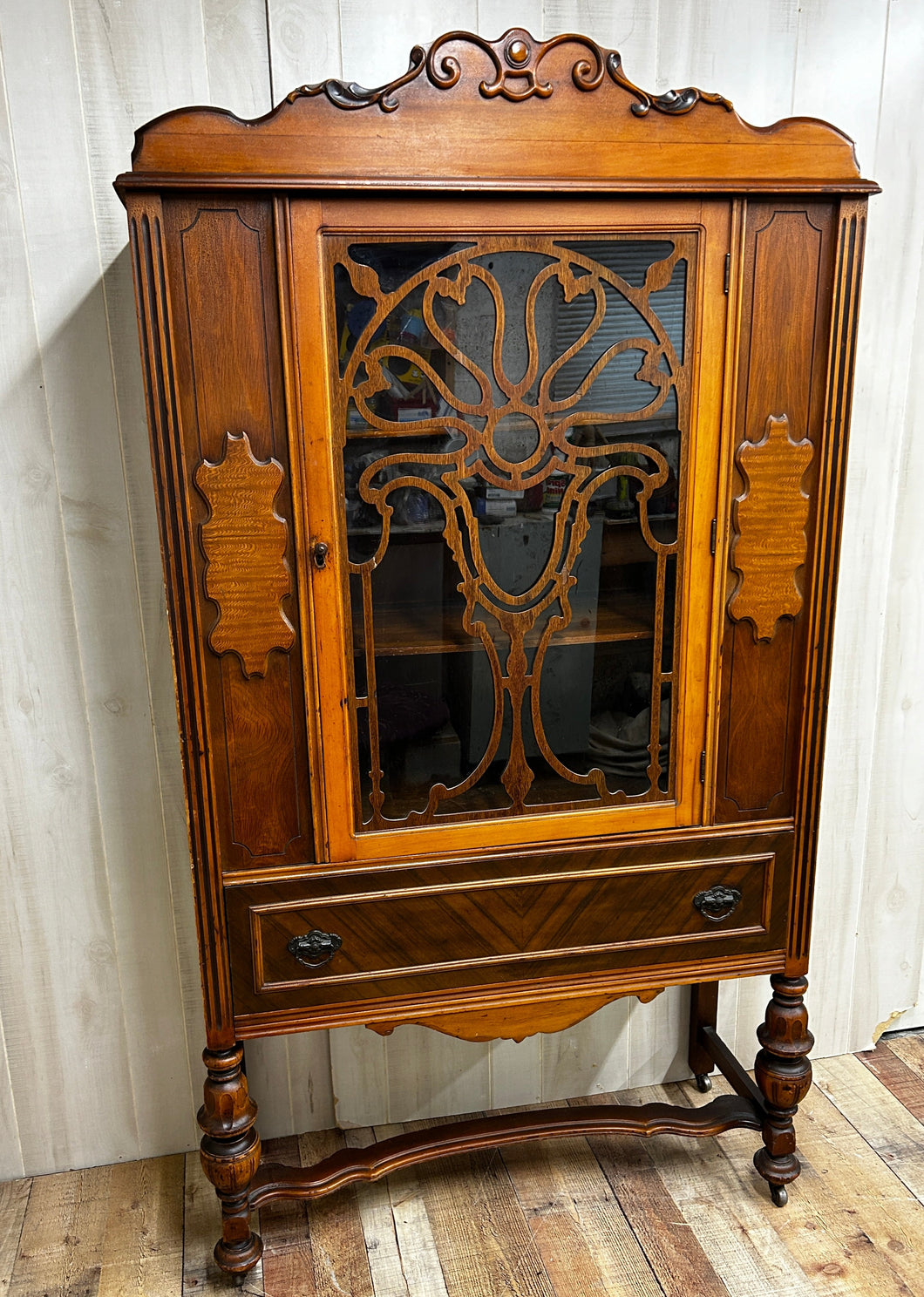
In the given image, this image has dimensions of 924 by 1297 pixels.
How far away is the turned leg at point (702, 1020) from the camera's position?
203 cm

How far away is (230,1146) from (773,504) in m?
1.25

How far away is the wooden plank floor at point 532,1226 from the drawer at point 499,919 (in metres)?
0.49

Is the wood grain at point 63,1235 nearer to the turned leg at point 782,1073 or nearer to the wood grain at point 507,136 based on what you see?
the turned leg at point 782,1073

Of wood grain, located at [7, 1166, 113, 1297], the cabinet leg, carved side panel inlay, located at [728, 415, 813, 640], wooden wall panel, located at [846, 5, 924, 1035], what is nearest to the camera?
carved side panel inlay, located at [728, 415, 813, 640]

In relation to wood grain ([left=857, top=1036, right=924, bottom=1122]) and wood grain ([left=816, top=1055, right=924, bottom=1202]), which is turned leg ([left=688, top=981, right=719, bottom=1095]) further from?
wood grain ([left=857, top=1036, right=924, bottom=1122])

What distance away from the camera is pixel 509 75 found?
1274 millimetres

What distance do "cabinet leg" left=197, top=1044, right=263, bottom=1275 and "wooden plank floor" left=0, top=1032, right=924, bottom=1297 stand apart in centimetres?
8

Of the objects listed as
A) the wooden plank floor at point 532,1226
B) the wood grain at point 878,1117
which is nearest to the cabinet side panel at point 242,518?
the wooden plank floor at point 532,1226

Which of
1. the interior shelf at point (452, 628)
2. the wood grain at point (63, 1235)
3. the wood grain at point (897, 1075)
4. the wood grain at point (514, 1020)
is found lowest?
the wood grain at point (63, 1235)

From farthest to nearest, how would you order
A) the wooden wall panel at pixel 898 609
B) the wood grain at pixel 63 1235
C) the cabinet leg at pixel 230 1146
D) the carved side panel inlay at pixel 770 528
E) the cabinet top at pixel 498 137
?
the wooden wall panel at pixel 898 609
the wood grain at pixel 63 1235
the cabinet leg at pixel 230 1146
the carved side panel inlay at pixel 770 528
the cabinet top at pixel 498 137

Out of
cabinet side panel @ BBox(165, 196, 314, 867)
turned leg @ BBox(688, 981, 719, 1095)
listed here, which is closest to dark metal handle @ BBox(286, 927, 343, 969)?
cabinet side panel @ BBox(165, 196, 314, 867)

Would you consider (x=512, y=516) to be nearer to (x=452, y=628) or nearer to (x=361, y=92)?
(x=452, y=628)

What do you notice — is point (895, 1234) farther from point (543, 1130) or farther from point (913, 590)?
point (913, 590)

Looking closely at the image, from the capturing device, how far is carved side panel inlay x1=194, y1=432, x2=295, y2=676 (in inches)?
52.0
